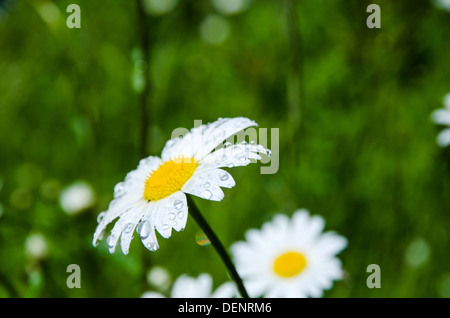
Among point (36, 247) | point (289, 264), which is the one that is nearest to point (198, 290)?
point (289, 264)

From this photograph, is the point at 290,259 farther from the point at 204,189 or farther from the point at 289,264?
the point at 204,189

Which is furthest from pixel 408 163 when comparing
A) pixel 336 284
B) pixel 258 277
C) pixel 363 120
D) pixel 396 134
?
pixel 258 277

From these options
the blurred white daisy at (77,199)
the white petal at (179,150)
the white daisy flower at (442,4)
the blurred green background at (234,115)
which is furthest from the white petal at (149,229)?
the white daisy flower at (442,4)

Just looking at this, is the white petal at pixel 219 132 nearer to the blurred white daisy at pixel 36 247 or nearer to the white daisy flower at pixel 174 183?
the white daisy flower at pixel 174 183

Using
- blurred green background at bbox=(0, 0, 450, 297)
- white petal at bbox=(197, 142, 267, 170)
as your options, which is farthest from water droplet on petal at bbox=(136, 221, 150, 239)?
blurred green background at bbox=(0, 0, 450, 297)

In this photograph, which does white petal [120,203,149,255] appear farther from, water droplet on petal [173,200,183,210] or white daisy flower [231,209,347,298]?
white daisy flower [231,209,347,298]

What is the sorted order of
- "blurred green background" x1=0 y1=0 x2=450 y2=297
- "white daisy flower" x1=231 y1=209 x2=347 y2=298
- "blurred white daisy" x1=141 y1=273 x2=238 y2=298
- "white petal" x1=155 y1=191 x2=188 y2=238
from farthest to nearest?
"blurred green background" x1=0 y1=0 x2=450 y2=297
"white daisy flower" x1=231 y1=209 x2=347 y2=298
"blurred white daisy" x1=141 y1=273 x2=238 y2=298
"white petal" x1=155 y1=191 x2=188 y2=238
